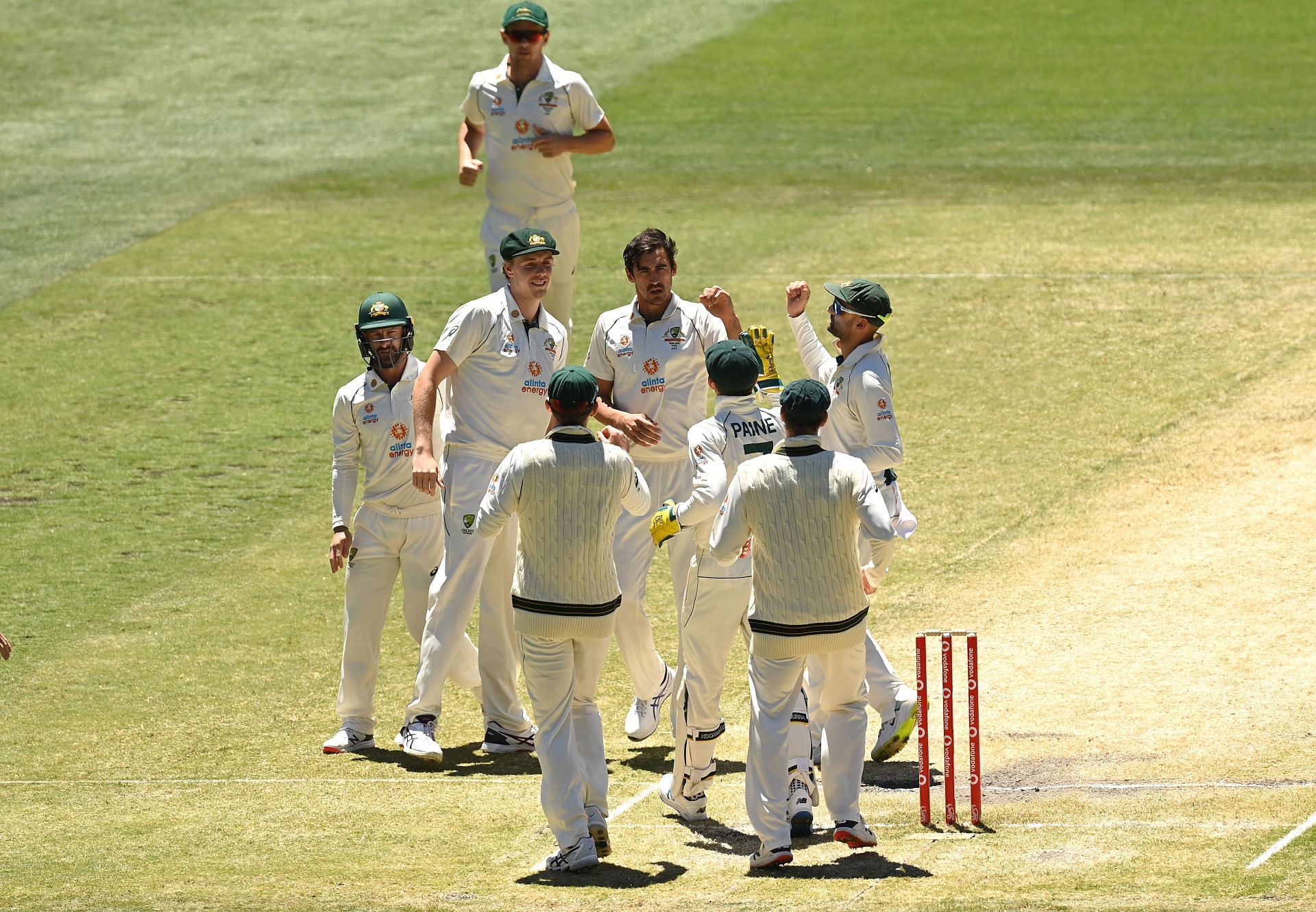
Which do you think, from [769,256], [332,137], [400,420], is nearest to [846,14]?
→ [332,137]

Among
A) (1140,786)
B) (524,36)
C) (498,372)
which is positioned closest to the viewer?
(1140,786)

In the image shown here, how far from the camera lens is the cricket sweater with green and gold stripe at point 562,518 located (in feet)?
25.9

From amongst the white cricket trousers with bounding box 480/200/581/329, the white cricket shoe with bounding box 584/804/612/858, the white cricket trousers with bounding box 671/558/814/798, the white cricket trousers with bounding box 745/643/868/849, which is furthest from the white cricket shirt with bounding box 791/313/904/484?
the white cricket trousers with bounding box 480/200/581/329

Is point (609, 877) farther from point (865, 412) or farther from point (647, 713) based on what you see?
point (865, 412)

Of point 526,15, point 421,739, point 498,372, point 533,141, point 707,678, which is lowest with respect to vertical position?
point 421,739

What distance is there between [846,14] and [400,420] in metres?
18.5

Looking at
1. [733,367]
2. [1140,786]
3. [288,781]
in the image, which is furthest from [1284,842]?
[288,781]

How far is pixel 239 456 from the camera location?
47.4 feet

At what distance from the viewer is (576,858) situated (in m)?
7.86

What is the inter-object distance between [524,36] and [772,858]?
635 cm

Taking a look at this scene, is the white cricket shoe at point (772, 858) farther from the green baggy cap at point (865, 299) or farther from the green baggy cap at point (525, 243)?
the green baggy cap at point (525, 243)

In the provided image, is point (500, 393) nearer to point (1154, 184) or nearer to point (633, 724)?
point (633, 724)

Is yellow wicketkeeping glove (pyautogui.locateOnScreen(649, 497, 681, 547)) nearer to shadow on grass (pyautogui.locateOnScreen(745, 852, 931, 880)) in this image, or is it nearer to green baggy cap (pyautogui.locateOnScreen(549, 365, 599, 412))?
green baggy cap (pyautogui.locateOnScreen(549, 365, 599, 412))

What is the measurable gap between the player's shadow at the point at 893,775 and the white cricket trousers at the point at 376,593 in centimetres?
214
